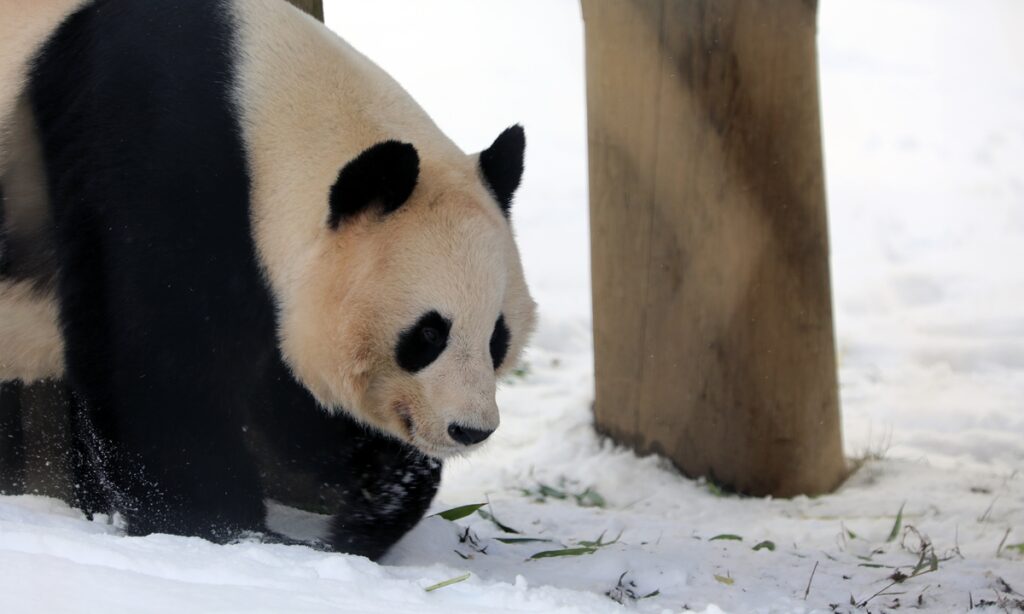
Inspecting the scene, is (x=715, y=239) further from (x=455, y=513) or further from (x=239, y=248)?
(x=239, y=248)

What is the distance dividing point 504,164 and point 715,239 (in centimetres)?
139

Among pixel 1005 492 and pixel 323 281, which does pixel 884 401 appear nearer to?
pixel 1005 492

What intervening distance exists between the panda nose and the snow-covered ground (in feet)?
0.95

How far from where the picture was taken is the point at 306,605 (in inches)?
70.6

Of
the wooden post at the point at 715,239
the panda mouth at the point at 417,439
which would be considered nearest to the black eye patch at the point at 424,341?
the panda mouth at the point at 417,439

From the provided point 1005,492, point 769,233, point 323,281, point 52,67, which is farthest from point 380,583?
point 1005,492

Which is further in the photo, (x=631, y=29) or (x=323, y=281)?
(x=631, y=29)

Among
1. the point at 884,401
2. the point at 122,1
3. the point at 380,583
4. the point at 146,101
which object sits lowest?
the point at 884,401

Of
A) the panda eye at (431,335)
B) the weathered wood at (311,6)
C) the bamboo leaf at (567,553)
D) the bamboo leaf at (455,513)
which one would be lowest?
the bamboo leaf at (455,513)

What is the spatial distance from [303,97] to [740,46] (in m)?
1.76

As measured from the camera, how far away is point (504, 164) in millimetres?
3010

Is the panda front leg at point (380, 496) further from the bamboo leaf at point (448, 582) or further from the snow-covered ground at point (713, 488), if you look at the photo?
the bamboo leaf at point (448, 582)

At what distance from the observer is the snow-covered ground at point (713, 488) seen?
203 cm

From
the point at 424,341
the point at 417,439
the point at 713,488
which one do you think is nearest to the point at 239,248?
the point at 424,341
